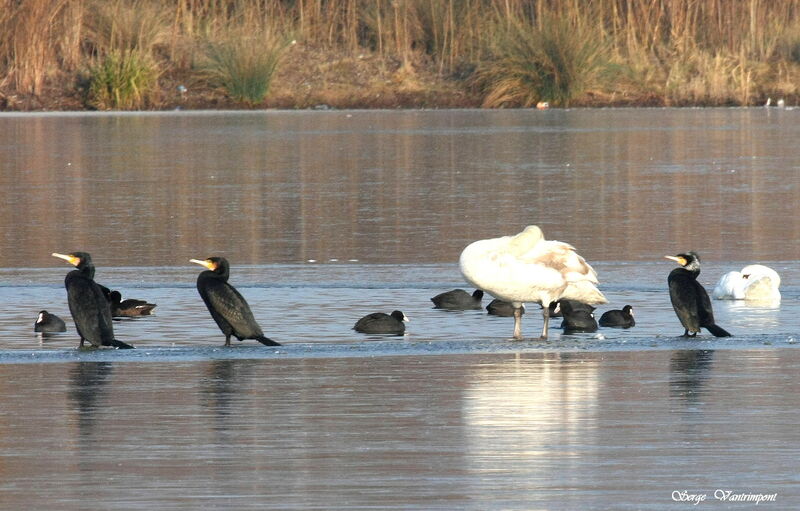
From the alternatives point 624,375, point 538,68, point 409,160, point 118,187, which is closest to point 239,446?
point 624,375

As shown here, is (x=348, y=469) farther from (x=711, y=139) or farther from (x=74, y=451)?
(x=711, y=139)

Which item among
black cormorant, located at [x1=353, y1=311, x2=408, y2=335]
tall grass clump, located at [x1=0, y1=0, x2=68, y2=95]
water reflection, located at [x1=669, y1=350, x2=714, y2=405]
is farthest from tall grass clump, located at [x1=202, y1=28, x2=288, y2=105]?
water reflection, located at [x1=669, y1=350, x2=714, y2=405]

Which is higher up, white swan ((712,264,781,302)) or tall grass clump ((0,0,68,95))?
tall grass clump ((0,0,68,95))

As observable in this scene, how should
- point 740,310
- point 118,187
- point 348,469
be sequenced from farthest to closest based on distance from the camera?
1. point 118,187
2. point 740,310
3. point 348,469

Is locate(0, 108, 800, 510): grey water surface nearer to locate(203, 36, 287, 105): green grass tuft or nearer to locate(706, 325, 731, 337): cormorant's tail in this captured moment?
locate(706, 325, 731, 337): cormorant's tail

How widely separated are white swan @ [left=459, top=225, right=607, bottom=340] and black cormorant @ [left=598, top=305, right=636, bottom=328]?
194 mm

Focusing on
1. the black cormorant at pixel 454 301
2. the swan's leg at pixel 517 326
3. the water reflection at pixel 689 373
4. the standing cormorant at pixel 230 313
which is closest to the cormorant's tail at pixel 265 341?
the standing cormorant at pixel 230 313

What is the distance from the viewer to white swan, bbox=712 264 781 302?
11.2 meters

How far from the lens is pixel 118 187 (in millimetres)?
21250

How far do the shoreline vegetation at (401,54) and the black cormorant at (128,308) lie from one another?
1135 inches

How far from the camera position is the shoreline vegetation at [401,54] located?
3997cm

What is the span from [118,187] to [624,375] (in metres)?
13.7

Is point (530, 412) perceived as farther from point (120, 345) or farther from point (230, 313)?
point (120, 345)

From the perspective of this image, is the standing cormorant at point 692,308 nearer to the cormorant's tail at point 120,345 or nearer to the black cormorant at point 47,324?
the cormorant's tail at point 120,345
